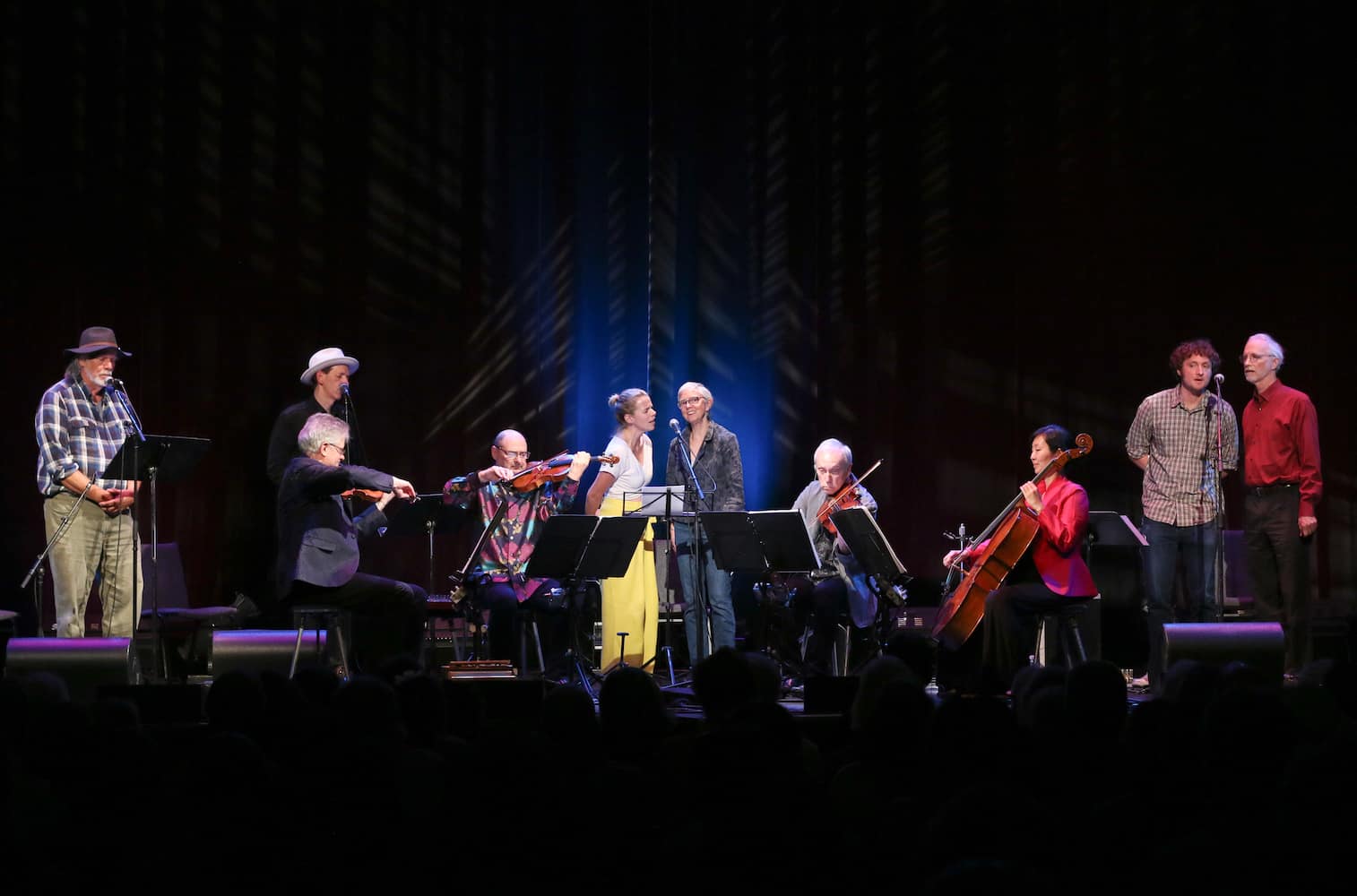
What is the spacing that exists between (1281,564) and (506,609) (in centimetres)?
440

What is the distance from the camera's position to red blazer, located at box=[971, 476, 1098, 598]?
23.4 feet

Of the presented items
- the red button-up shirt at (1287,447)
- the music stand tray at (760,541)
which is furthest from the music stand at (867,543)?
the red button-up shirt at (1287,447)

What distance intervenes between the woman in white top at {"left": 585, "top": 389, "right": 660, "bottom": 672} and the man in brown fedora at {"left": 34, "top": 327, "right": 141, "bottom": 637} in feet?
8.47

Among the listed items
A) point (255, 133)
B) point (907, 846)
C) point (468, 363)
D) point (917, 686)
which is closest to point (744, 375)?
point (468, 363)

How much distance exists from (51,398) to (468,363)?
8.98 ft

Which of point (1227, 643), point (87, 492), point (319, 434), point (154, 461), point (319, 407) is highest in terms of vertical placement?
point (319, 407)

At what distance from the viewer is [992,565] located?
727 centimetres

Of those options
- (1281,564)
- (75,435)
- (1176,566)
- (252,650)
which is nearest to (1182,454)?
(1176,566)

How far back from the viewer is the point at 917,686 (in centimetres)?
348

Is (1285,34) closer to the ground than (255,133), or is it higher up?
higher up

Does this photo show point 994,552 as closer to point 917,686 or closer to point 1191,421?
point 1191,421

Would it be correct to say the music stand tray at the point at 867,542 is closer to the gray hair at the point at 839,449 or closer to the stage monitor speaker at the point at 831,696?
the gray hair at the point at 839,449

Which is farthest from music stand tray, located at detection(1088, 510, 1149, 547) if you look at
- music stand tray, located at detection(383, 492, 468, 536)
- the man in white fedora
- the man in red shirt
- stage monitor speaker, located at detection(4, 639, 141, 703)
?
stage monitor speaker, located at detection(4, 639, 141, 703)

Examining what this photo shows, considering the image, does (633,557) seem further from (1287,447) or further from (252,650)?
(1287,447)
